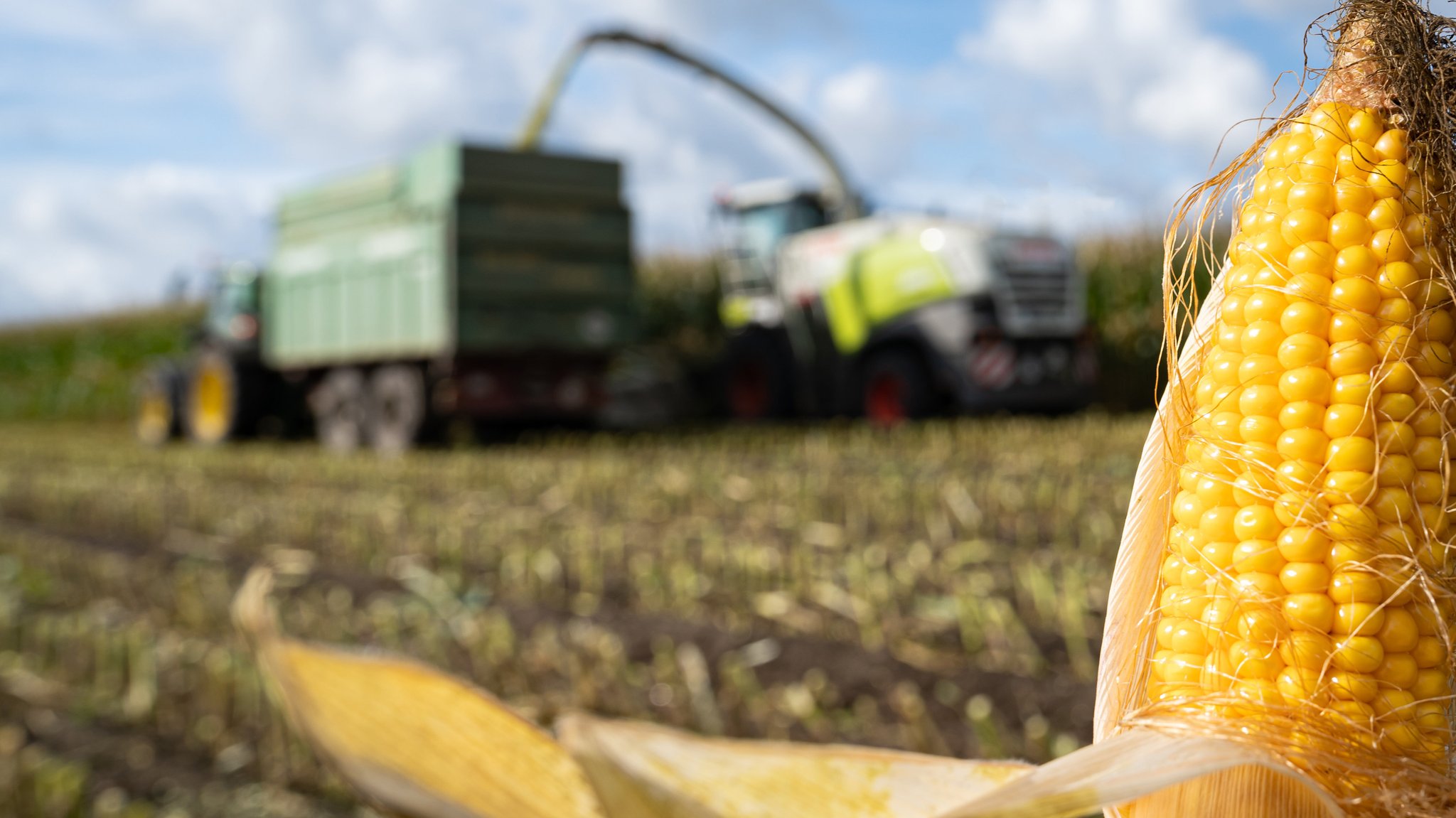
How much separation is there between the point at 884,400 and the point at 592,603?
6.57 meters

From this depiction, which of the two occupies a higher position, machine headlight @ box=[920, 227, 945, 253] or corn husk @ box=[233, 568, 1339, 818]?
machine headlight @ box=[920, 227, 945, 253]

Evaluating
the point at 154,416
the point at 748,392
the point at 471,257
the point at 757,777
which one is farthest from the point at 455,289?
the point at 757,777

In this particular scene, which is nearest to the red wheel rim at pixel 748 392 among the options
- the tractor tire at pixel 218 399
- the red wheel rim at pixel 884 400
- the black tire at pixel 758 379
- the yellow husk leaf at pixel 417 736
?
the black tire at pixel 758 379

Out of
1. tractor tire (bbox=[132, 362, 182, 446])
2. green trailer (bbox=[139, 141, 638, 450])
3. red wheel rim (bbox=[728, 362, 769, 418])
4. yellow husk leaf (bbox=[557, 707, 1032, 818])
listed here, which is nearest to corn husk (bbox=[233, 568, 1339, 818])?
yellow husk leaf (bbox=[557, 707, 1032, 818])

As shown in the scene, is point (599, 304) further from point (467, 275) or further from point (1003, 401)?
point (1003, 401)

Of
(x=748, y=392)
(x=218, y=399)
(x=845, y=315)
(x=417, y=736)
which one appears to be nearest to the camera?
(x=417, y=736)

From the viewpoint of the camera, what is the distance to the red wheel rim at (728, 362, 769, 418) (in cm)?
1238

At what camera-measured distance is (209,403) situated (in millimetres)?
14367

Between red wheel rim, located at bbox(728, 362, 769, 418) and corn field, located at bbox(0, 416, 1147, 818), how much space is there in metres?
3.93

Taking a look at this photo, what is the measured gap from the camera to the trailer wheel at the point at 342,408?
1183cm

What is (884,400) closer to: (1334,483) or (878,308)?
(878,308)

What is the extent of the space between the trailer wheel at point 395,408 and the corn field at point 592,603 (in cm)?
256

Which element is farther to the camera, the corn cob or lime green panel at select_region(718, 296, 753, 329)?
lime green panel at select_region(718, 296, 753, 329)

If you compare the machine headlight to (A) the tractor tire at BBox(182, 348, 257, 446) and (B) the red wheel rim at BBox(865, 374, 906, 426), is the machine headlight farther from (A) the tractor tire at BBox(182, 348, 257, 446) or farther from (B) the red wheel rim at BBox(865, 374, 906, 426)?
(A) the tractor tire at BBox(182, 348, 257, 446)
